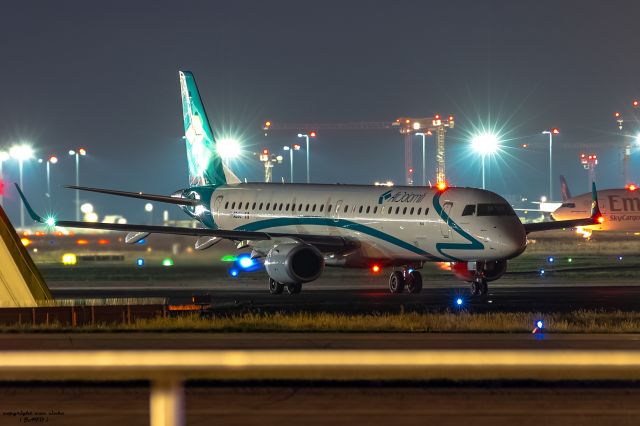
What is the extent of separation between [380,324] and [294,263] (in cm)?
1378

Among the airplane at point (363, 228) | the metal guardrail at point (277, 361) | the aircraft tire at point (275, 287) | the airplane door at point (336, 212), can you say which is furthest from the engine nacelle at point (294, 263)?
the metal guardrail at point (277, 361)

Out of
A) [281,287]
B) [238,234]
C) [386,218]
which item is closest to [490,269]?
[386,218]

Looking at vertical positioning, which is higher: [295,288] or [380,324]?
[295,288]

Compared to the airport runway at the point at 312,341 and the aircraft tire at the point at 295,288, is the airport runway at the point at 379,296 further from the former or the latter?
the airport runway at the point at 312,341

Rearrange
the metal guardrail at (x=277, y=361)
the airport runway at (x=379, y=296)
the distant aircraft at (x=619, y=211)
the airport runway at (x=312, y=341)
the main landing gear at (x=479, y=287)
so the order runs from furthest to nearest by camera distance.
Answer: the distant aircraft at (x=619, y=211)
the main landing gear at (x=479, y=287)
the airport runway at (x=379, y=296)
the airport runway at (x=312, y=341)
the metal guardrail at (x=277, y=361)

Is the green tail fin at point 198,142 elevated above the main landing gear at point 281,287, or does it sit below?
above

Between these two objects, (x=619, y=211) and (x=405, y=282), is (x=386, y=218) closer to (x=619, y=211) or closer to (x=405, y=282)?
(x=405, y=282)

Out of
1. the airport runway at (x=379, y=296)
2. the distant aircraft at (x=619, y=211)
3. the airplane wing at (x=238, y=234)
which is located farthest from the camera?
the distant aircraft at (x=619, y=211)

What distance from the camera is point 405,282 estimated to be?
42.0 meters

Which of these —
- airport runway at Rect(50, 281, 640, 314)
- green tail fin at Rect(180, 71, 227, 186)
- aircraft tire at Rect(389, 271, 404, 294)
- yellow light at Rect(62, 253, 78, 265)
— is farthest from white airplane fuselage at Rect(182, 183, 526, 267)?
yellow light at Rect(62, 253, 78, 265)

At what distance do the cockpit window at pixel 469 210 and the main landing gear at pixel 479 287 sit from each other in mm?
2139

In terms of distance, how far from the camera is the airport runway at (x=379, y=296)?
33062 mm

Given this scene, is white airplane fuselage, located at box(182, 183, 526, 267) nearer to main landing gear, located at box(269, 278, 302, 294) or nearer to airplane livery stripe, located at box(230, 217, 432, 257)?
airplane livery stripe, located at box(230, 217, 432, 257)

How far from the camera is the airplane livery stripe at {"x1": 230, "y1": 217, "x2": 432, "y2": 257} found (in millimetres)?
42031
